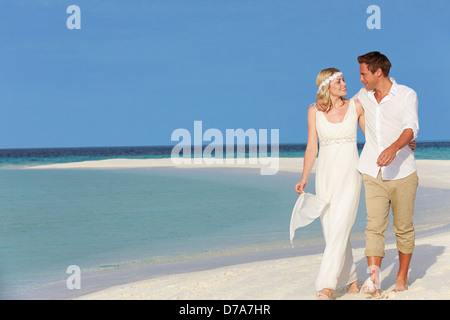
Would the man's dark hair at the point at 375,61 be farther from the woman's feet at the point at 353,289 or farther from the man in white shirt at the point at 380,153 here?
the woman's feet at the point at 353,289

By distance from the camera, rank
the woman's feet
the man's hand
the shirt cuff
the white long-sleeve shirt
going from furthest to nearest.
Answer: the woman's feet
the white long-sleeve shirt
the shirt cuff
the man's hand

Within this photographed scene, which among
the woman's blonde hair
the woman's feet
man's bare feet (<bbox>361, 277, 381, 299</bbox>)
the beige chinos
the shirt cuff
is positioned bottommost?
the woman's feet

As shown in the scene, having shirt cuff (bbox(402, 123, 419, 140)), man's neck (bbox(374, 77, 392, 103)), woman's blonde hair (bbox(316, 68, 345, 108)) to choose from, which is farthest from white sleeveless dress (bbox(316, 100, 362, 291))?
shirt cuff (bbox(402, 123, 419, 140))

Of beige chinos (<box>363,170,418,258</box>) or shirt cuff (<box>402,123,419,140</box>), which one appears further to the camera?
beige chinos (<box>363,170,418,258</box>)

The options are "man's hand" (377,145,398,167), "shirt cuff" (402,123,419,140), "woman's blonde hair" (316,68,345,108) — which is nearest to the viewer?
"man's hand" (377,145,398,167)

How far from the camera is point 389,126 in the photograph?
4746 mm

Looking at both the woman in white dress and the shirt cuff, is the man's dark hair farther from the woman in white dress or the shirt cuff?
the shirt cuff

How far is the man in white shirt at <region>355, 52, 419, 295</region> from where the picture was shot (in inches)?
186

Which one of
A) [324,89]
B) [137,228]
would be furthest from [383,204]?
[137,228]

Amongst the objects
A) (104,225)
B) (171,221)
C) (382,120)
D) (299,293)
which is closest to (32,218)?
(104,225)

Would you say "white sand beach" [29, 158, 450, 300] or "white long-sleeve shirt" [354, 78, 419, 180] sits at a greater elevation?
"white long-sleeve shirt" [354, 78, 419, 180]

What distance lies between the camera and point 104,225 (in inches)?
444

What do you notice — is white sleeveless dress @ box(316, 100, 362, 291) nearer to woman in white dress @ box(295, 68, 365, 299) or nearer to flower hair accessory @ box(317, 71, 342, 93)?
woman in white dress @ box(295, 68, 365, 299)
